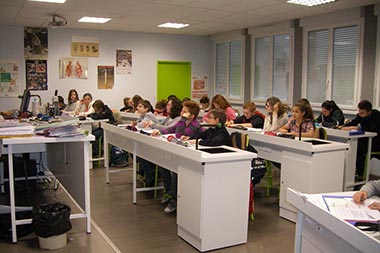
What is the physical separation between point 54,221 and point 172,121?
6.78ft

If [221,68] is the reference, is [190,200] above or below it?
below

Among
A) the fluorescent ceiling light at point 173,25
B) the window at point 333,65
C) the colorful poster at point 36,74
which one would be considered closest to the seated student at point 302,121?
the window at point 333,65

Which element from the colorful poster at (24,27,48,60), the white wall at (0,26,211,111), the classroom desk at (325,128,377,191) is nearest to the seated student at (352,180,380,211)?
the classroom desk at (325,128,377,191)

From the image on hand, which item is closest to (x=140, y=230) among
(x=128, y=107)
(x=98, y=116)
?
(x=98, y=116)

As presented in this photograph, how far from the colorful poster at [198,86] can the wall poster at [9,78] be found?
14.0ft

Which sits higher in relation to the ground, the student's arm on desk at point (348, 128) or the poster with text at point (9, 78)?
the poster with text at point (9, 78)

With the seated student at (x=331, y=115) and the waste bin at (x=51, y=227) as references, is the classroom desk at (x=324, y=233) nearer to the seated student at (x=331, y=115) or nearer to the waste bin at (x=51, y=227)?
the waste bin at (x=51, y=227)

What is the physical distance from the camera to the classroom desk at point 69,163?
3281 mm

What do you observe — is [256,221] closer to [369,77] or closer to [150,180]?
Answer: [150,180]

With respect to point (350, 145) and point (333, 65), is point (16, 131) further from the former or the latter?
point (333, 65)

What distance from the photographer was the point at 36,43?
8.30m

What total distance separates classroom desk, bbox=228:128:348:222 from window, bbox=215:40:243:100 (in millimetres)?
A: 5266

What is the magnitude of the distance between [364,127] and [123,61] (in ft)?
19.0

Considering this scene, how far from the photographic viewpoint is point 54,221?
10.5 ft
